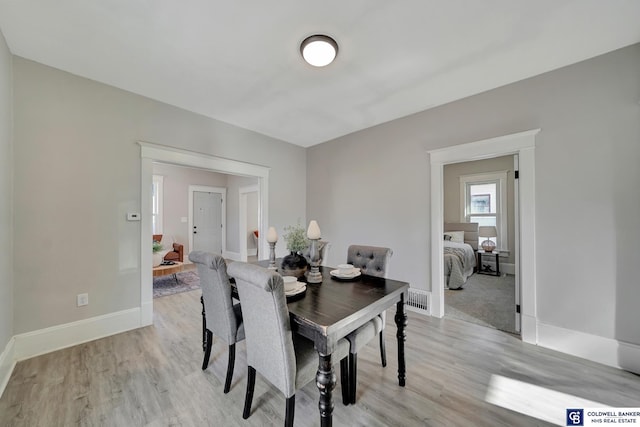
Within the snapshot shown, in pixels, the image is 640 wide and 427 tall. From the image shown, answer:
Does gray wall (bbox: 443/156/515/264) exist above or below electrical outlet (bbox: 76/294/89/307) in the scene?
above

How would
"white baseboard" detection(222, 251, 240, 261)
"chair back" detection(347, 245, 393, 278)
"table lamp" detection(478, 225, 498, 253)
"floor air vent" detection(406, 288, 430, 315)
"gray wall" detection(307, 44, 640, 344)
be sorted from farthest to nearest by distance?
"white baseboard" detection(222, 251, 240, 261), "table lamp" detection(478, 225, 498, 253), "floor air vent" detection(406, 288, 430, 315), "chair back" detection(347, 245, 393, 278), "gray wall" detection(307, 44, 640, 344)

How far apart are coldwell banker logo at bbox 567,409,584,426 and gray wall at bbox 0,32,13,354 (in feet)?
13.0

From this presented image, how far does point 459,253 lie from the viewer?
4.37 meters

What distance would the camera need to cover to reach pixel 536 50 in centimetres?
201

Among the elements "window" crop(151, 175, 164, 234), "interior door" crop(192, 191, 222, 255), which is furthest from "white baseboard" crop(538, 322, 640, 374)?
"window" crop(151, 175, 164, 234)

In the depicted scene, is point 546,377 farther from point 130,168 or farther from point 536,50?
point 130,168

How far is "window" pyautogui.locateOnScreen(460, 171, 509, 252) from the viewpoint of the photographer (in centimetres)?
539

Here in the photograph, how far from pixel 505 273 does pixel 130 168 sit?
6667 millimetres

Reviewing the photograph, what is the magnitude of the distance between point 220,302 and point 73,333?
1.87 meters

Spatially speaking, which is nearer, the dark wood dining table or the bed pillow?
the dark wood dining table

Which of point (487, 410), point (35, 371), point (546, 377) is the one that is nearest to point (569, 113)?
point (546, 377)

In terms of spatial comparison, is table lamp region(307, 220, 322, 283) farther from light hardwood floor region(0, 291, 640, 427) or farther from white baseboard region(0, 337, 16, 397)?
white baseboard region(0, 337, 16, 397)

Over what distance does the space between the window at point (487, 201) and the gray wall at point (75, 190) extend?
20.4ft

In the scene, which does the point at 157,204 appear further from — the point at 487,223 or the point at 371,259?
the point at 487,223
